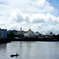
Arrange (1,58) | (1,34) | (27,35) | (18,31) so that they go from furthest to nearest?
(18,31), (27,35), (1,34), (1,58)

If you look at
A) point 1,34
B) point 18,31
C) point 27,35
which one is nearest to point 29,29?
point 27,35

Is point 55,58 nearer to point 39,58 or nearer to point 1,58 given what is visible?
point 39,58

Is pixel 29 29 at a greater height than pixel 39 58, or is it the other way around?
pixel 29 29

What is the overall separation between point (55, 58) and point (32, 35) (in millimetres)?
145388

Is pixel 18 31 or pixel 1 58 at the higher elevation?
pixel 18 31

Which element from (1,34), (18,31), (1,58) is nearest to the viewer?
(1,58)

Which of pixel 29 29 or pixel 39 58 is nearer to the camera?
pixel 39 58

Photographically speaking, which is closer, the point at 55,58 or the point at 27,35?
the point at 55,58

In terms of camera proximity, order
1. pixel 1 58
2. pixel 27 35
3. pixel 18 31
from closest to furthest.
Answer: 1. pixel 1 58
2. pixel 27 35
3. pixel 18 31

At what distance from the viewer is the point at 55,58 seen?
1289 inches

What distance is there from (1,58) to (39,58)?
23.1ft

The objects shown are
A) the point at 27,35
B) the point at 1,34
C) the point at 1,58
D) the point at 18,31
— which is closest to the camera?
the point at 1,58

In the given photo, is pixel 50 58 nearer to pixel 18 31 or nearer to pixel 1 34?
pixel 1 34

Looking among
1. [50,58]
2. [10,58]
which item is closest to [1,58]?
[10,58]
